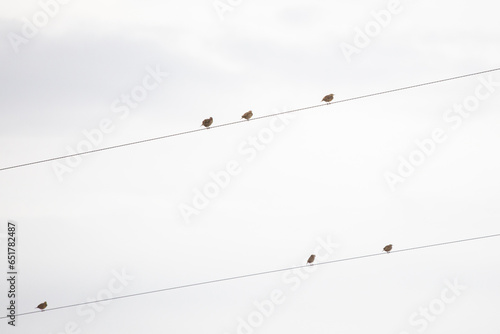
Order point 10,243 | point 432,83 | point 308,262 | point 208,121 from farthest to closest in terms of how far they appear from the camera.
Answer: point 10,243 < point 308,262 < point 208,121 < point 432,83

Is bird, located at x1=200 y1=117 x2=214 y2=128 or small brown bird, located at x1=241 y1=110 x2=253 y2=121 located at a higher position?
bird, located at x1=200 y1=117 x2=214 y2=128

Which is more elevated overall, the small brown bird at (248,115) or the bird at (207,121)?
the bird at (207,121)

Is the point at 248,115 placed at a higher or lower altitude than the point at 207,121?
lower

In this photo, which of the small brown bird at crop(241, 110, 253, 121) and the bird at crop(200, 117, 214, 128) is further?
the small brown bird at crop(241, 110, 253, 121)

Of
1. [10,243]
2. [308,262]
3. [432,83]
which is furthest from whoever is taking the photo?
[10,243]

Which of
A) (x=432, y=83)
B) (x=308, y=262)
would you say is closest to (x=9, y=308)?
(x=308, y=262)

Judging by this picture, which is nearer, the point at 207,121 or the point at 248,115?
the point at 207,121

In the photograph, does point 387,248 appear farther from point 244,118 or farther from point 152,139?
point 152,139

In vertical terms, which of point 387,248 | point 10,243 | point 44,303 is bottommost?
point 387,248

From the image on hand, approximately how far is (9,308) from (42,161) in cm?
1045

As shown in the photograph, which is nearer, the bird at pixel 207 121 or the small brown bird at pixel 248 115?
the bird at pixel 207 121

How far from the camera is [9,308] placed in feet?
105

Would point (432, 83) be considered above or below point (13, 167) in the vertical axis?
below

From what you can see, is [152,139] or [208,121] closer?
[152,139]
